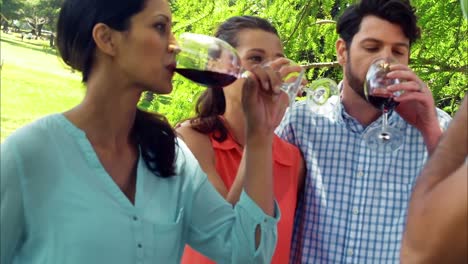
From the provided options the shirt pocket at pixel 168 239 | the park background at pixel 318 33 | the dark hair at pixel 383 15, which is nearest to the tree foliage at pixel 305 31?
the park background at pixel 318 33

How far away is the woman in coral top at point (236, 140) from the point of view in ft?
7.25

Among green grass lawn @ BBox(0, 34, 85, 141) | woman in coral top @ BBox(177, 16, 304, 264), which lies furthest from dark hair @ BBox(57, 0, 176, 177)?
green grass lawn @ BBox(0, 34, 85, 141)

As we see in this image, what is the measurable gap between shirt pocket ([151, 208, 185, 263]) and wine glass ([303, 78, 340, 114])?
0.81 meters

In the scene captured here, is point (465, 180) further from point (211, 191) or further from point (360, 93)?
point (360, 93)

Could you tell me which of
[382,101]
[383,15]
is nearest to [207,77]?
[382,101]

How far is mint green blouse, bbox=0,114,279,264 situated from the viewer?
1.59m

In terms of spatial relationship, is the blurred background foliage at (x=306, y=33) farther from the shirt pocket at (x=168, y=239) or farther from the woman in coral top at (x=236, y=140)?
the shirt pocket at (x=168, y=239)

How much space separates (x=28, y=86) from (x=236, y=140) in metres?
22.0

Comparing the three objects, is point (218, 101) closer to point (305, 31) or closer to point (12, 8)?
point (305, 31)

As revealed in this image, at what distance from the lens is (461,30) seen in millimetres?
4379

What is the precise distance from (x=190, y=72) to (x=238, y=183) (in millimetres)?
412

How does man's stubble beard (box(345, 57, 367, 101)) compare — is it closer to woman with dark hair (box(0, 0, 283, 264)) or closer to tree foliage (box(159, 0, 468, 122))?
woman with dark hair (box(0, 0, 283, 264))

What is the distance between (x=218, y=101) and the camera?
2.42 meters

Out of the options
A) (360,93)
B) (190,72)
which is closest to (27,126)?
(190,72)
